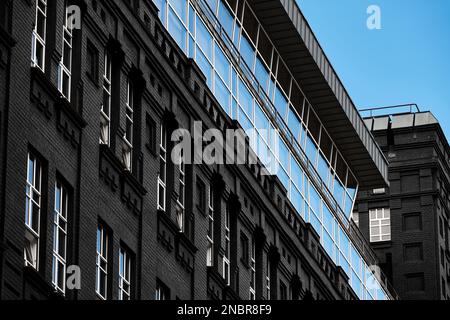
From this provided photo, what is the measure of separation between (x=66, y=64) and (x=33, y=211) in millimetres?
5045

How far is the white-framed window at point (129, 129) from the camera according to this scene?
40.7 meters

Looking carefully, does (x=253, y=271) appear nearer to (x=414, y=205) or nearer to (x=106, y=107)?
(x=106, y=107)

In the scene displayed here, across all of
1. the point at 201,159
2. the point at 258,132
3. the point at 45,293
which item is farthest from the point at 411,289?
the point at 45,293

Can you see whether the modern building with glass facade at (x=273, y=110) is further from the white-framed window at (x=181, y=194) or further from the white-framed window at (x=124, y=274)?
the white-framed window at (x=124, y=274)

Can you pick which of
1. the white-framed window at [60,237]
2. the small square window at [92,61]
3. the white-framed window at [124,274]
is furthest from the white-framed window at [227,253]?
the white-framed window at [60,237]

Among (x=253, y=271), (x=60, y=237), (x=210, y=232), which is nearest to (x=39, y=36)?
(x=60, y=237)

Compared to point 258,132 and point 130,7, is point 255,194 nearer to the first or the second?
point 258,132

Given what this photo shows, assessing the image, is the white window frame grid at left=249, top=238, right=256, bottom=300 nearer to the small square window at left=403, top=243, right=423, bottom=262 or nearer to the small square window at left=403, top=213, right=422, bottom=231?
the small square window at left=403, top=243, right=423, bottom=262

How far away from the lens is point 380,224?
9975cm

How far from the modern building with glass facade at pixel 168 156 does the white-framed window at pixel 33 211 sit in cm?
4

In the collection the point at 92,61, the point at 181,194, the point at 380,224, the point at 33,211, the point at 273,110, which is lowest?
the point at 33,211

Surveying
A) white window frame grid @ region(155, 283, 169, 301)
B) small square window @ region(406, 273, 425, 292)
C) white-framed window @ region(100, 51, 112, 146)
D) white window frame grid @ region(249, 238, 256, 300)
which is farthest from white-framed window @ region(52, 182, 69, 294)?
small square window @ region(406, 273, 425, 292)

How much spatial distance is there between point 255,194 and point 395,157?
48.7 m

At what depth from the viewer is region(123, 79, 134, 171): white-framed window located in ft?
133
